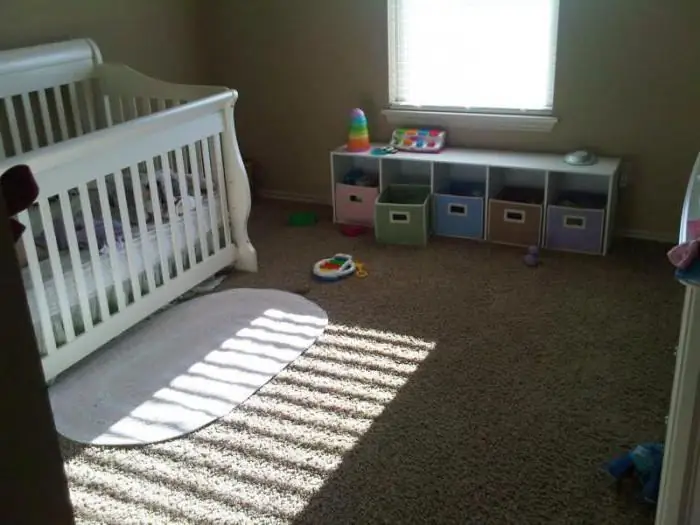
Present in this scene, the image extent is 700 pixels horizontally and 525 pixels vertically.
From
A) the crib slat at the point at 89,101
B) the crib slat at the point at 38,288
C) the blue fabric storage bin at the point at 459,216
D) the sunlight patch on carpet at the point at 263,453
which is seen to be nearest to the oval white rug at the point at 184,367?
the sunlight patch on carpet at the point at 263,453

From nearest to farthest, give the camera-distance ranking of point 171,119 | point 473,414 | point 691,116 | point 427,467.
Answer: point 427,467
point 473,414
point 171,119
point 691,116

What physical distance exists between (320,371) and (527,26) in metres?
1.87

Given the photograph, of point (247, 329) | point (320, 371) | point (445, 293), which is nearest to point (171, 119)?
point (247, 329)

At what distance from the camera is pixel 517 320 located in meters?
2.75

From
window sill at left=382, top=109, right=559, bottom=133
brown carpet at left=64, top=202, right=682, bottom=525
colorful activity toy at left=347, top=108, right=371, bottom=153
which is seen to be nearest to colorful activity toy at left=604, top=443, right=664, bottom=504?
brown carpet at left=64, top=202, right=682, bottom=525

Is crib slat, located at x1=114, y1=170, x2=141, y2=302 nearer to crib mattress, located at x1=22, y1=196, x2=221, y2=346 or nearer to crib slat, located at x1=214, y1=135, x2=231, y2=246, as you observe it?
crib mattress, located at x1=22, y1=196, x2=221, y2=346

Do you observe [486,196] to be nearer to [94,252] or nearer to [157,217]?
[157,217]

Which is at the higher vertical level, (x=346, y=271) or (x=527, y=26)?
(x=527, y=26)

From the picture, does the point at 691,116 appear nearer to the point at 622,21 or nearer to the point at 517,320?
the point at 622,21

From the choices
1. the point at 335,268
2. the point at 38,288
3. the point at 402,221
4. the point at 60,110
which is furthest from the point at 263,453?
the point at 60,110

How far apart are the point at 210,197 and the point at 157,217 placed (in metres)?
0.31

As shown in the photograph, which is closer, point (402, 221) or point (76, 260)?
point (76, 260)

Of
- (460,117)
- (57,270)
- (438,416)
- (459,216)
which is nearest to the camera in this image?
(438,416)

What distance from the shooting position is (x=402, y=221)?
346 cm
